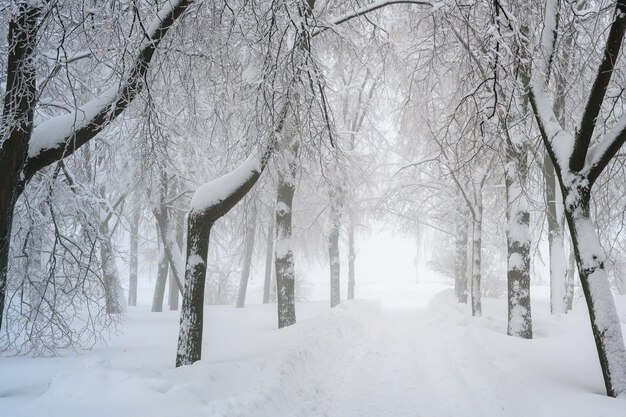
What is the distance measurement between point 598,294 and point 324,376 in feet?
13.0

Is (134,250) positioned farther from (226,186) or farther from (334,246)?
(226,186)

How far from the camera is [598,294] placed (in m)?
4.72

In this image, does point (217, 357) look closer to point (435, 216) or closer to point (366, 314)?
point (366, 314)

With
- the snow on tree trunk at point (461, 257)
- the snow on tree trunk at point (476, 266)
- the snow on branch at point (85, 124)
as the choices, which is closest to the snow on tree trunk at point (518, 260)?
the snow on tree trunk at point (476, 266)

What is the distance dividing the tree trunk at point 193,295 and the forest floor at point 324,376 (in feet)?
1.31

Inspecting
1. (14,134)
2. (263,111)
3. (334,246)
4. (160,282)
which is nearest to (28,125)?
(14,134)

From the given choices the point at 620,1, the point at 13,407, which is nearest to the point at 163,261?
the point at 13,407

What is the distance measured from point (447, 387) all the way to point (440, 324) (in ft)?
17.8

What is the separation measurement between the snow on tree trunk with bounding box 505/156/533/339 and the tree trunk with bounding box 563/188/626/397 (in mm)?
2836

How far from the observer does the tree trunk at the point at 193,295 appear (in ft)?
18.4

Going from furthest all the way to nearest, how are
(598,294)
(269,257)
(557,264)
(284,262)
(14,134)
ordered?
Answer: (269,257)
(557,264)
(284,262)
(14,134)
(598,294)

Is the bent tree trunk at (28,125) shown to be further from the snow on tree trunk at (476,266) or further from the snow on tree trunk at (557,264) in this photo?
the snow on tree trunk at (557,264)

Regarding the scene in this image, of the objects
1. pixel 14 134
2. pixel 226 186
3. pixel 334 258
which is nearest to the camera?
pixel 14 134

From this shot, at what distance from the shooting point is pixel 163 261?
17.0 meters
